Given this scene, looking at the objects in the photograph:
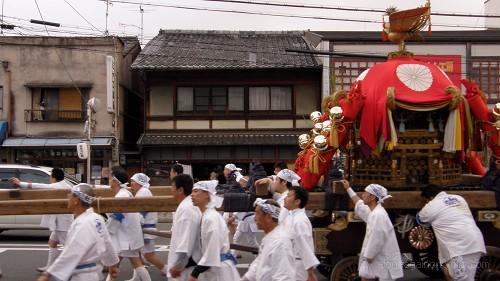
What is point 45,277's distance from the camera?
5.83 m

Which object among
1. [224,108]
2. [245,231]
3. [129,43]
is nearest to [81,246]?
[245,231]

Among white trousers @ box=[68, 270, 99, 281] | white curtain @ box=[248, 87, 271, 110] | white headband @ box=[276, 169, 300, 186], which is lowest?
A: white trousers @ box=[68, 270, 99, 281]

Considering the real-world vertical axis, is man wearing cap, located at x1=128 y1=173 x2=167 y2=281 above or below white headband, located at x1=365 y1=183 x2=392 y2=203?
below

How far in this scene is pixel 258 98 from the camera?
26.5m

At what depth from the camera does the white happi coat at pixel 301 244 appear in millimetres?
6772

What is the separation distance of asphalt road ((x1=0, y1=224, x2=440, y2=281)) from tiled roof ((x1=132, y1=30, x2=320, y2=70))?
11105 millimetres

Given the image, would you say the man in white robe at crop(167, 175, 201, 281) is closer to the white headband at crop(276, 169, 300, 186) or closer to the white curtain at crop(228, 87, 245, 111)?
the white headband at crop(276, 169, 300, 186)

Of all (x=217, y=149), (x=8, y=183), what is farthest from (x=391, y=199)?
(x=217, y=149)

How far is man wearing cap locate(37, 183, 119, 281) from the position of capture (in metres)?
5.86

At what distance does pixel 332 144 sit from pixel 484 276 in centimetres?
259

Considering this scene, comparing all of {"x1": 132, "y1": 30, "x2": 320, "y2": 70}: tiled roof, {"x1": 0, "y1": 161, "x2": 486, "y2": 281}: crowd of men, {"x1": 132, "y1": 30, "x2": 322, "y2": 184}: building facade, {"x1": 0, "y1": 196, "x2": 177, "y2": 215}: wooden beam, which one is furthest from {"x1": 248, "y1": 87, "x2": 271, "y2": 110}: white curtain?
{"x1": 0, "y1": 196, "x2": 177, "y2": 215}: wooden beam

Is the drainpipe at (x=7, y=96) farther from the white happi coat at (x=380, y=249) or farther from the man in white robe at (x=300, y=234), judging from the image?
the white happi coat at (x=380, y=249)

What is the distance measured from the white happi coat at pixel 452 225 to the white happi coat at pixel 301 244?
1739 mm

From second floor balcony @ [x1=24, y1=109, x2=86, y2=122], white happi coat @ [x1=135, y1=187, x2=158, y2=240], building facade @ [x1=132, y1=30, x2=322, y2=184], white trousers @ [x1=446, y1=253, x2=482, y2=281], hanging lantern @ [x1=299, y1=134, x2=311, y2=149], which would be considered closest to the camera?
white trousers @ [x1=446, y1=253, x2=482, y2=281]
